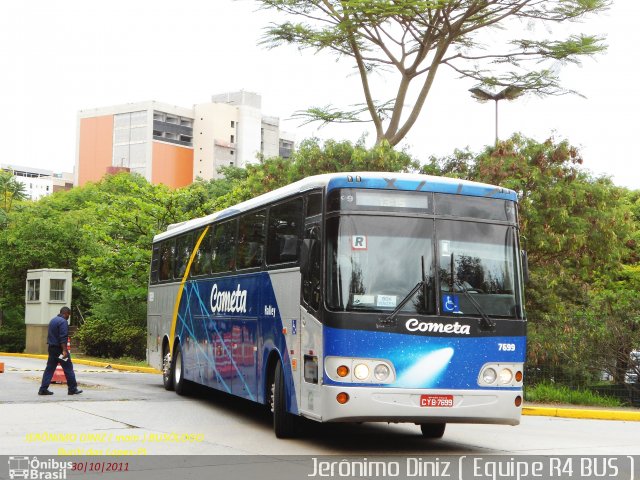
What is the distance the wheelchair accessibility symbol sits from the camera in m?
11.5

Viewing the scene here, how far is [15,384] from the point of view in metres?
21.2

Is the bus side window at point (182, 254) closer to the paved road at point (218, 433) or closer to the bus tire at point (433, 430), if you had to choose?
the paved road at point (218, 433)

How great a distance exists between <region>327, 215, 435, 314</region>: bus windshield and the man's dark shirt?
8.57m

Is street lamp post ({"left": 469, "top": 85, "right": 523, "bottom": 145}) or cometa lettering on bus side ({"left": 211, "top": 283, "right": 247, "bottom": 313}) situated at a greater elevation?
street lamp post ({"left": 469, "top": 85, "right": 523, "bottom": 145})

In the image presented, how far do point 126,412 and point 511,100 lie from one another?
1854 centimetres

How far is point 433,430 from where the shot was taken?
13.7m

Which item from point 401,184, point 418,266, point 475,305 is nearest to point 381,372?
point 418,266

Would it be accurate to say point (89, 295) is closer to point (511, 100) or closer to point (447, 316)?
point (511, 100)

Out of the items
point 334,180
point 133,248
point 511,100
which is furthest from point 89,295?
point 334,180

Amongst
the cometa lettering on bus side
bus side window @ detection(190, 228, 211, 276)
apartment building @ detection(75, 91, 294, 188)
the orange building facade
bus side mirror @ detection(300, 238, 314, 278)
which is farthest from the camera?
apartment building @ detection(75, 91, 294, 188)

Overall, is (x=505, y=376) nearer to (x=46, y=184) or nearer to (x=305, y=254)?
(x=305, y=254)

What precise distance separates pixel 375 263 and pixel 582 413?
838cm

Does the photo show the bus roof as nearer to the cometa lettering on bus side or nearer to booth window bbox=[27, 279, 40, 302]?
the cometa lettering on bus side

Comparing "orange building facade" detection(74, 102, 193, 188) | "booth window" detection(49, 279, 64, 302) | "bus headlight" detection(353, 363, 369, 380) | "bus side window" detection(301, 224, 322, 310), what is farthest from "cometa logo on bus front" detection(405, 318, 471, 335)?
"orange building facade" detection(74, 102, 193, 188)
